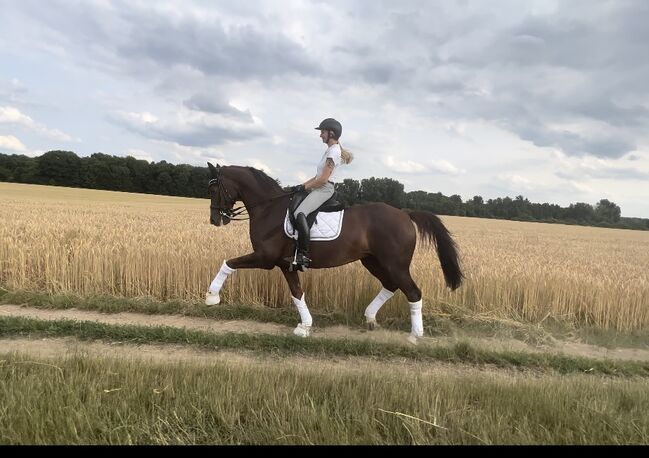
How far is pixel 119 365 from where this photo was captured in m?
3.93

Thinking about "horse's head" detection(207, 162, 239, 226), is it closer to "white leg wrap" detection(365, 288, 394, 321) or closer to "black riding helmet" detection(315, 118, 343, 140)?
"black riding helmet" detection(315, 118, 343, 140)

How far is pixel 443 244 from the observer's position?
7.26 metres

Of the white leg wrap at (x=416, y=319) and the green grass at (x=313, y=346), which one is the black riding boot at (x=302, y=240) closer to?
the green grass at (x=313, y=346)

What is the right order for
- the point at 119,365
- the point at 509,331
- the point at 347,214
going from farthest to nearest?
the point at 509,331
the point at 347,214
the point at 119,365

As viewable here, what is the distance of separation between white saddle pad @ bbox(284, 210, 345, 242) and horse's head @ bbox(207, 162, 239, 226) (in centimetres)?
112

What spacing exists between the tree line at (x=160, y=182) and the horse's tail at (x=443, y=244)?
6380 centimetres

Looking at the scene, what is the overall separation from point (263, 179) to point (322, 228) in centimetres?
144

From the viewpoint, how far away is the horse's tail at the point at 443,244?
23.7 ft

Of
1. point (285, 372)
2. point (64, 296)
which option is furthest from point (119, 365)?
point (64, 296)

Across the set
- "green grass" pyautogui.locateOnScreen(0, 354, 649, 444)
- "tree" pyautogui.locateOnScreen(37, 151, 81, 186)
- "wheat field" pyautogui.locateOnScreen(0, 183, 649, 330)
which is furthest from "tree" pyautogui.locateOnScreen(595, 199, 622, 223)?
"tree" pyautogui.locateOnScreen(37, 151, 81, 186)

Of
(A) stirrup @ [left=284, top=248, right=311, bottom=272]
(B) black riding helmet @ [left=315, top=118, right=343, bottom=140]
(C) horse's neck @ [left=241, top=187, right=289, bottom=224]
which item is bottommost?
(A) stirrup @ [left=284, top=248, right=311, bottom=272]

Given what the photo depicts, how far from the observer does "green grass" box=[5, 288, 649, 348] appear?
738 cm

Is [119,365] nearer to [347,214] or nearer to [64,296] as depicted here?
[347,214]
